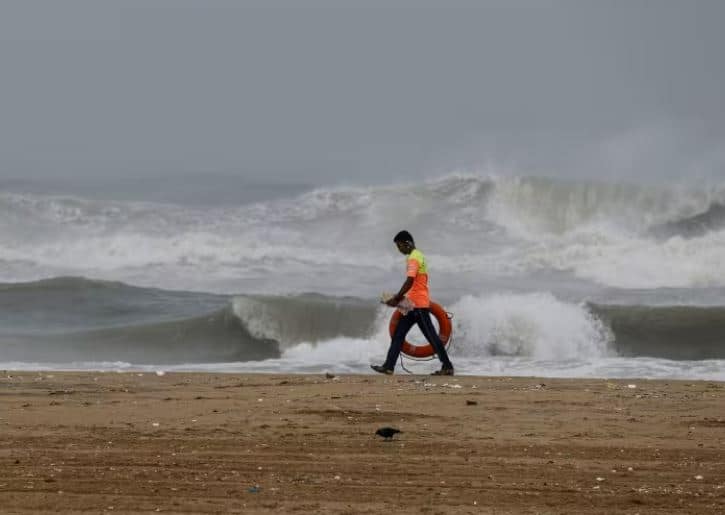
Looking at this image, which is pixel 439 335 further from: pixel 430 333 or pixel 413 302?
pixel 413 302

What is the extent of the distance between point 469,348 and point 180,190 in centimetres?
2747

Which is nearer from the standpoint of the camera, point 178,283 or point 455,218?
point 178,283

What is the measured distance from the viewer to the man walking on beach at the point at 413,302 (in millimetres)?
12469

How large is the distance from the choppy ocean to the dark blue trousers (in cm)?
150

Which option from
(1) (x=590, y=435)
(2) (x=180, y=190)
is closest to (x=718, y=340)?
(1) (x=590, y=435)

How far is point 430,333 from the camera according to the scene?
1278 cm

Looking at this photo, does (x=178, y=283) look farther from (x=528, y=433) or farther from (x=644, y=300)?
(x=528, y=433)

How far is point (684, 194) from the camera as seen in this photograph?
34.3m

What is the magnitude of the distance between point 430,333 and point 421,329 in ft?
0.44

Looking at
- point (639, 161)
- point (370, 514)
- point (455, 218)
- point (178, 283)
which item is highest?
point (639, 161)

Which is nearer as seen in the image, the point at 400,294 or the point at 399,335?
the point at 400,294

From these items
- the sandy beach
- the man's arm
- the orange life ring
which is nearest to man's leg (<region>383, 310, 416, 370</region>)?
the man's arm

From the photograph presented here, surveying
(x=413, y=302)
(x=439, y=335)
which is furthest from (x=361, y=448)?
(x=439, y=335)

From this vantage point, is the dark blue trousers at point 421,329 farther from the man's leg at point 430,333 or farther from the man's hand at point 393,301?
the man's hand at point 393,301
